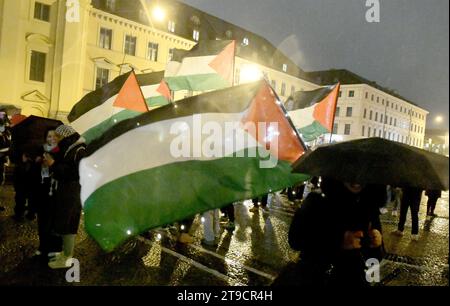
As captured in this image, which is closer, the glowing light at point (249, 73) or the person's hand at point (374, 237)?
the person's hand at point (374, 237)

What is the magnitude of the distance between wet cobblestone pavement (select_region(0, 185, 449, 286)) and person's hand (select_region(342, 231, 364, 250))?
2.13 metres

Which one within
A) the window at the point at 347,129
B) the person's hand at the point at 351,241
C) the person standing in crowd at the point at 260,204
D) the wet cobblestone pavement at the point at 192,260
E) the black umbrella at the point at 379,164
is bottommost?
the wet cobblestone pavement at the point at 192,260

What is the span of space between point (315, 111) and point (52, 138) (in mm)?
6772

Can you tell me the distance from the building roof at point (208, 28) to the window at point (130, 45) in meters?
1.55

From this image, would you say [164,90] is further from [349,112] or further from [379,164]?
[349,112]

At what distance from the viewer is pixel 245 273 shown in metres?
5.40

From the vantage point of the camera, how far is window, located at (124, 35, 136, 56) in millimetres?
32188

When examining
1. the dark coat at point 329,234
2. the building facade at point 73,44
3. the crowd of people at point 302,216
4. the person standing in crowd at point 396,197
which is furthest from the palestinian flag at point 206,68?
the building facade at point 73,44

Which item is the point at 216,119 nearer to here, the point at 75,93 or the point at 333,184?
the point at 333,184

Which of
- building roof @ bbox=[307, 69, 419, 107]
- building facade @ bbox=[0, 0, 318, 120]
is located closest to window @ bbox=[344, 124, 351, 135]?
building roof @ bbox=[307, 69, 419, 107]

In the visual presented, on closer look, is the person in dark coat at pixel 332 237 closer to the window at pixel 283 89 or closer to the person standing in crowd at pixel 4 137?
the person standing in crowd at pixel 4 137

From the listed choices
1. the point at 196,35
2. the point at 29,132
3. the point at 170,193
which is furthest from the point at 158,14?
the point at 170,193

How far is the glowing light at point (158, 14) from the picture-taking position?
34478 millimetres

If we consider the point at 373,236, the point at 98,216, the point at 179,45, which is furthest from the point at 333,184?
the point at 179,45
